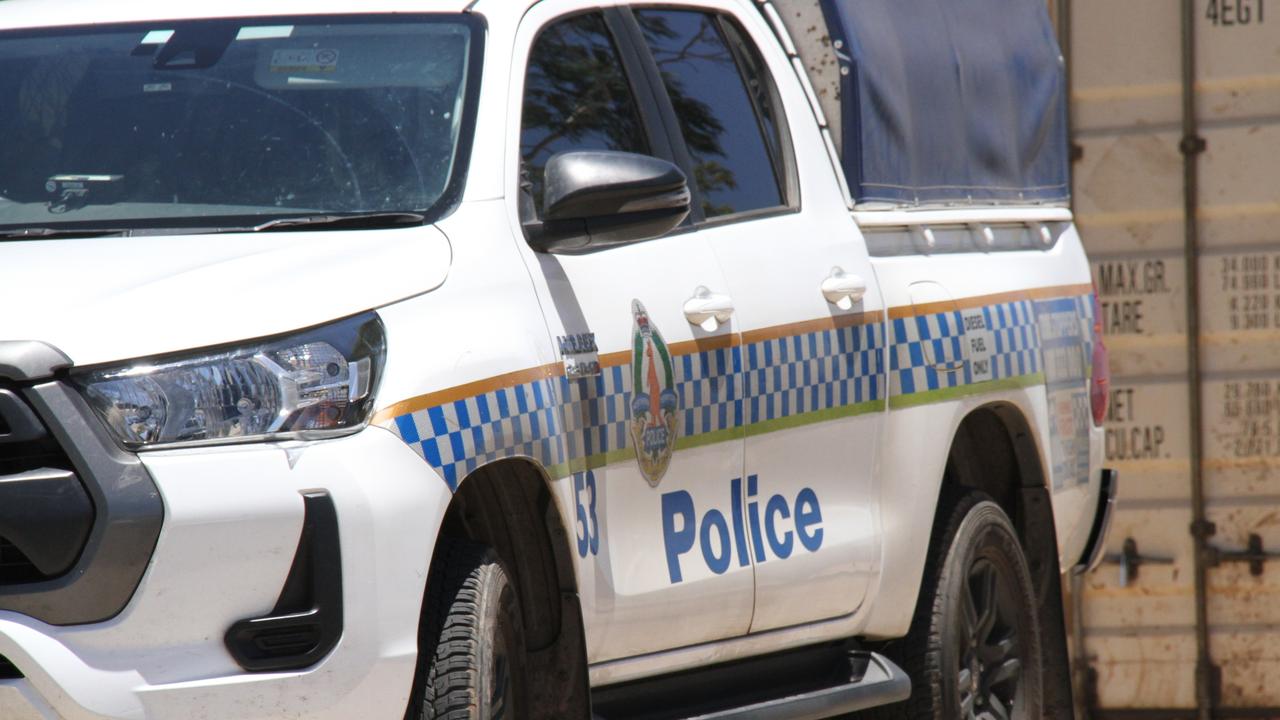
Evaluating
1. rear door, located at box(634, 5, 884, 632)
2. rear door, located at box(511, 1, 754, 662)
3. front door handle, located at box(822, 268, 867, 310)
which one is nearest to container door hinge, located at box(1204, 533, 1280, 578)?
rear door, located at box(634, 5, 884, 632)

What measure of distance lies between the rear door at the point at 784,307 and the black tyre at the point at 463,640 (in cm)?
104

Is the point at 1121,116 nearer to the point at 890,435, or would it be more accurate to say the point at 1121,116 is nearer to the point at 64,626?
the point at 890,435

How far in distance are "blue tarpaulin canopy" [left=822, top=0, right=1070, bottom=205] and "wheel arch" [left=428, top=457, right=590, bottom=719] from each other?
178 centimetres

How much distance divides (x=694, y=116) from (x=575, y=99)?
540mm

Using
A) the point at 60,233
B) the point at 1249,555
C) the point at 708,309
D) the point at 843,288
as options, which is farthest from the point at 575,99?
the point at 1249,555

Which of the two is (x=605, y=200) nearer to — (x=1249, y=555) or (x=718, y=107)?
(x=718, y=107)

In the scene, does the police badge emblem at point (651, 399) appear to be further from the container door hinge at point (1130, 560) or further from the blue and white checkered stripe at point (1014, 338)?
the container door hinge at point (1130, 560)

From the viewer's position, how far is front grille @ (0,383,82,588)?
3273mm

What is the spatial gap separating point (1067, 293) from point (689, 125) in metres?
1.76

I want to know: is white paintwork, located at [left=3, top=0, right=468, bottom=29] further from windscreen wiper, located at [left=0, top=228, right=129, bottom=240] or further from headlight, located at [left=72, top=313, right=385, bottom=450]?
headlight, located at [left=72, top=313, right=385, bottom=450]

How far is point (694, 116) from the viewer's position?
16.9ft

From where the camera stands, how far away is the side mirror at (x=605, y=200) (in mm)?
4105

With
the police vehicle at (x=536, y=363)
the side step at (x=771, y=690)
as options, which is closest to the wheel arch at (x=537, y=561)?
the police vehicle at (x=536, y=363)

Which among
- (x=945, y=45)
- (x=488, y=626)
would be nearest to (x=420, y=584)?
(x=488, y=626)
